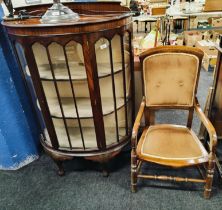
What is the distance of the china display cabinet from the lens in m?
1.21

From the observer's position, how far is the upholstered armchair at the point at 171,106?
1.38m

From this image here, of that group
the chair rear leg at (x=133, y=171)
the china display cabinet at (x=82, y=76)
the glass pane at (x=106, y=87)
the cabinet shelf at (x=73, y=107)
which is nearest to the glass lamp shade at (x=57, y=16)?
the china display cabinet at (x=82, y=76)

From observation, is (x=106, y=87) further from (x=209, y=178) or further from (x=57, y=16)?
(x=209, y=178)

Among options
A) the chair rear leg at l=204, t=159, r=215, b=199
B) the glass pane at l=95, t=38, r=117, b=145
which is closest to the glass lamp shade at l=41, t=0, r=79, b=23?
the glass pane at l=95, t=38, r=117, b=145

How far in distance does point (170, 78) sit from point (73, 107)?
0.74 metres

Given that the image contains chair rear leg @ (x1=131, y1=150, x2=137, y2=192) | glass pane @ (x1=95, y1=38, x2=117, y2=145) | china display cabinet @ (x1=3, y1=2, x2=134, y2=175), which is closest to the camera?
china display cabinet @ (x1=3, y1=2, x2=134, y2=175)

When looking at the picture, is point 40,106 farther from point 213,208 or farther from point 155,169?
point 213,208

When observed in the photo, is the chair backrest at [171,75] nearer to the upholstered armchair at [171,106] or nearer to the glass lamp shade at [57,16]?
the upholstered armchair at [171,106]

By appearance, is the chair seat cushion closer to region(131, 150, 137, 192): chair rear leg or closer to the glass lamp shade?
region(131, 150, 137, 192): chair rear leg

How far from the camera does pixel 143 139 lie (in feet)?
5.21

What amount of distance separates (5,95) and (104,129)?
2.73 feet

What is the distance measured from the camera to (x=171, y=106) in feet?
5.43

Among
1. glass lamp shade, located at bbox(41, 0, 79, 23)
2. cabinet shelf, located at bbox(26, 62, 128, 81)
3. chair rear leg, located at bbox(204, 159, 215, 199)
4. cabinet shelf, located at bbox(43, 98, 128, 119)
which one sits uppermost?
glass lamp shade, located at bbox(41, 0, 79, 23)

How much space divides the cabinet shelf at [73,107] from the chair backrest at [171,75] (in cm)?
32
